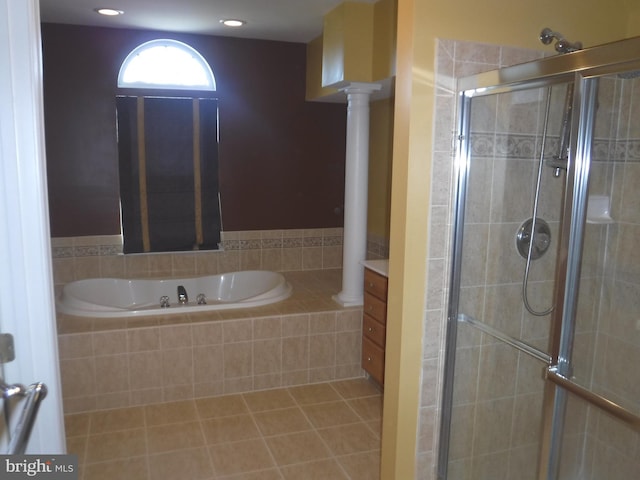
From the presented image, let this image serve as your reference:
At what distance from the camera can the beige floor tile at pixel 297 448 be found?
2.74 m

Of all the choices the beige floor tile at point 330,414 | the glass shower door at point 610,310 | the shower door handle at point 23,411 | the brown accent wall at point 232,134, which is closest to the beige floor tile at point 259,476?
the beige floor tile at point 330,414

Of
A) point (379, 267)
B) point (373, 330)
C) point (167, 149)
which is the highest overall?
point (167, 149)

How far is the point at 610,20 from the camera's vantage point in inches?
90.7

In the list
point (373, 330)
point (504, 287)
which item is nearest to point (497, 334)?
point (504, 287)

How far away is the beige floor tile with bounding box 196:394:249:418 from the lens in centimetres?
320

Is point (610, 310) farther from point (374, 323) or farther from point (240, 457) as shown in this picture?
point (240, 457)

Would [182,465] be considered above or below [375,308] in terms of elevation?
below

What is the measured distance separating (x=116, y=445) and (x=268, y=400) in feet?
3.07

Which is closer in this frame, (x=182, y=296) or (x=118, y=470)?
(x=118, y=470)

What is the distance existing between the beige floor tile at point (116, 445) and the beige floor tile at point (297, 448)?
26.8 inches

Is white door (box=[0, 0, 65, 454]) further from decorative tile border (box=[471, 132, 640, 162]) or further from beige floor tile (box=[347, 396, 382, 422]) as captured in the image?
beige floor tile (box=[347, 396, 382, 422])

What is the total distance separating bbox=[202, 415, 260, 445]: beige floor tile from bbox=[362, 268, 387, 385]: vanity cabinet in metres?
0.85

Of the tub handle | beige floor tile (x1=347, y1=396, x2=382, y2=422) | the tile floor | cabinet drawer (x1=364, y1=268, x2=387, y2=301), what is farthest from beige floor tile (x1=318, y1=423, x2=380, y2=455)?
the tub handle

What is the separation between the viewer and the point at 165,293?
426 cm
